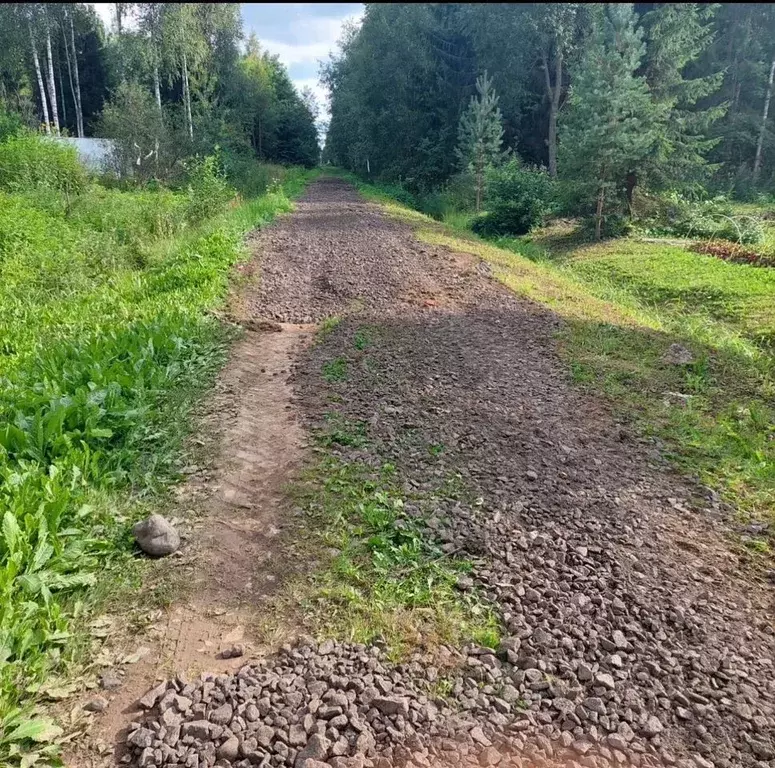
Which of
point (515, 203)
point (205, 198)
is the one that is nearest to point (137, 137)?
point (205, 198)

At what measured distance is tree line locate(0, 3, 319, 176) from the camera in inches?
823

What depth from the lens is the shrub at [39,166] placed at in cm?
1451

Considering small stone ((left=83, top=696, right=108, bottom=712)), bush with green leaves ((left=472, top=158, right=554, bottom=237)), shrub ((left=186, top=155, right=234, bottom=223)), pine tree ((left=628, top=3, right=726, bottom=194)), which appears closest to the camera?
small stone ((left=83, top=696, right=108, bottom=712))

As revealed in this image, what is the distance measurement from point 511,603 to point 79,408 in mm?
2983

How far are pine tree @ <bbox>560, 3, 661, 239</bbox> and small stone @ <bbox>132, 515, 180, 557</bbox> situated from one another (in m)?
14.1

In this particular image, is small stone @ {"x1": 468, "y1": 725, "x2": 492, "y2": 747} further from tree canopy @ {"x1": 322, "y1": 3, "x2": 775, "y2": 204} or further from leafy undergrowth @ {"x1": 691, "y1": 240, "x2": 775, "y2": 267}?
tree canopy @ {"x1": 322, "y1": 3, "x2": 775, "y2": 204}

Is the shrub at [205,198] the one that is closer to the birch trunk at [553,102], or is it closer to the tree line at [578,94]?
the tree line at [578,94]

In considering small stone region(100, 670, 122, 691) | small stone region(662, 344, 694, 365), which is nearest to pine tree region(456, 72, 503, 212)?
small stone region(662, 344, 694, 365)

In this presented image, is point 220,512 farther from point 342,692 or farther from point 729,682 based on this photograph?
point 729,682

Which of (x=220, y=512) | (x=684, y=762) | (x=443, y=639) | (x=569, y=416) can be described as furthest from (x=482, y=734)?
(x=569, y=416)

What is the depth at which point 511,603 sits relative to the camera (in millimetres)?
2785

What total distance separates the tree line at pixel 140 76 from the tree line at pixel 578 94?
Answer: 7722 mm

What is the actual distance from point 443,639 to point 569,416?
100.0 inches

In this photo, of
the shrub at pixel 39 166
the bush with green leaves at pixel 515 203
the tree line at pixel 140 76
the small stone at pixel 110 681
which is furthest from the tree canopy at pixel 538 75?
the small stone at pixel 110 681
